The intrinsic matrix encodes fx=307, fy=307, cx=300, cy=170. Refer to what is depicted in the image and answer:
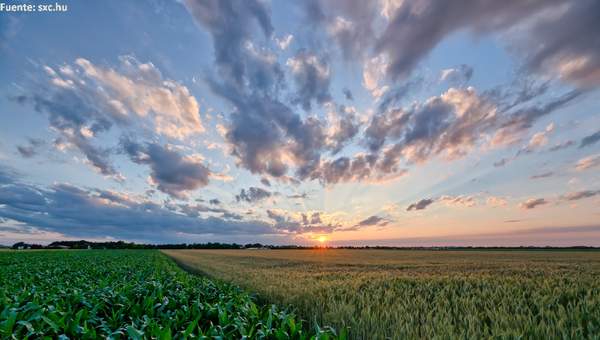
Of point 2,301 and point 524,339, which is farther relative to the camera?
point 2,301

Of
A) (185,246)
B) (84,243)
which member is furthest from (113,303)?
(84,243)

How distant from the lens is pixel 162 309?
258 inches

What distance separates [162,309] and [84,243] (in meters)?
178

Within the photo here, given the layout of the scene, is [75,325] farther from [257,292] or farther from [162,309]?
[257,292]

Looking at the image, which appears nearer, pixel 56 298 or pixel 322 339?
pixel 322 339

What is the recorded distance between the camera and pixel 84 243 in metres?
149

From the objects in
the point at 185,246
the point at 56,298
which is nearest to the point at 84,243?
the point at 185,246

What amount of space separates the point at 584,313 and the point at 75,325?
8.49 m

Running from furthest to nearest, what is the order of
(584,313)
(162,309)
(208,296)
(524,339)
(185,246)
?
(185,246), (208,296), (162,309), (584,313), (524,339)

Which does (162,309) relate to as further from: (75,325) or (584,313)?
(584,313)

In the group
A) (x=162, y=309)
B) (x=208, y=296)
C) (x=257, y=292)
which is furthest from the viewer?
(x=257, y=292)

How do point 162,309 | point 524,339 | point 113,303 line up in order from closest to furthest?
point 524,339, point 162,309, point 113,303

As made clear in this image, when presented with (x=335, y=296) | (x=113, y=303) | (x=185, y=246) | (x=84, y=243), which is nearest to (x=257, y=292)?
(x=335, y=296)

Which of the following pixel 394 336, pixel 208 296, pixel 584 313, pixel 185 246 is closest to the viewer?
pixel 394 336
